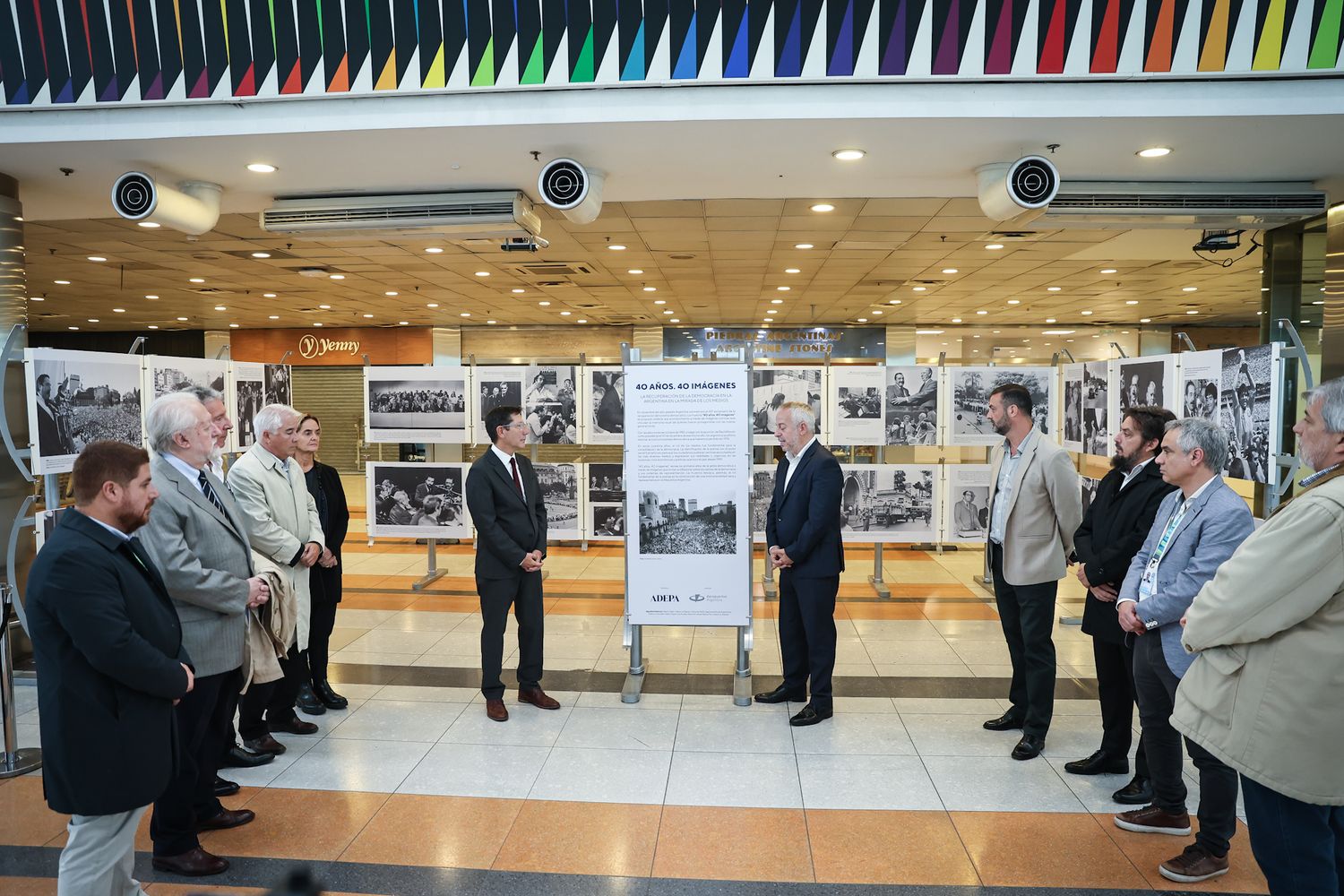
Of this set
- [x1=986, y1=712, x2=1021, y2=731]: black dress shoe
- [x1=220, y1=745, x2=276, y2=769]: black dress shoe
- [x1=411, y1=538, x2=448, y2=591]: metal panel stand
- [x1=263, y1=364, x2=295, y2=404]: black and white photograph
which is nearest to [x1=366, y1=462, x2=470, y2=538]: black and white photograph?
[x1=411, y1=538, x2=448, y2=591]: metal panel stand

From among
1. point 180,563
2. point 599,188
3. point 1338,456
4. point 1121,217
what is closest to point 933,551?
point 1121,217

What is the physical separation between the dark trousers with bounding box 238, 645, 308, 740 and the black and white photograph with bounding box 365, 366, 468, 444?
381 centimetres

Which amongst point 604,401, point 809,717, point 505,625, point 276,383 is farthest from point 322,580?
point 604,401

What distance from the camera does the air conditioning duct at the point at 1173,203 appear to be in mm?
5371

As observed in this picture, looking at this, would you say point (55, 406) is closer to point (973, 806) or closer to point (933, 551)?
point (973, 806)

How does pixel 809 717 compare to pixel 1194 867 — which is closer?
pixel 1194 867

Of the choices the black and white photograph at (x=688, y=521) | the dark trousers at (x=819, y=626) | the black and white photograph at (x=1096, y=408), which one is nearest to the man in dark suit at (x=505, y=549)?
the black and white photograph at (x=688, y=521)

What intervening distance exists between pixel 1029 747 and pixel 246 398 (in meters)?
6.31

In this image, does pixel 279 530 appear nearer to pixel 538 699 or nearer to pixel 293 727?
pixel 293 727

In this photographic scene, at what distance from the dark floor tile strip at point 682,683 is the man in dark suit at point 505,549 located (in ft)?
1.70

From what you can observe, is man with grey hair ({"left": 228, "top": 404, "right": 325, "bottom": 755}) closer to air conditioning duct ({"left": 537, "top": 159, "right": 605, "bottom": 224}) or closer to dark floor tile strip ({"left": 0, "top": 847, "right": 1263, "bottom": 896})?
dark floor tile strip ({"left": 0, "top": 847, "right": 1263, "bottom": 896})

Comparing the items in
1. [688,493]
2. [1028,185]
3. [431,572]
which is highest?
[1028,185]

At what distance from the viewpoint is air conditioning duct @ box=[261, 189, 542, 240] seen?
5.65 metres

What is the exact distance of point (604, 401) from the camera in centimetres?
793
